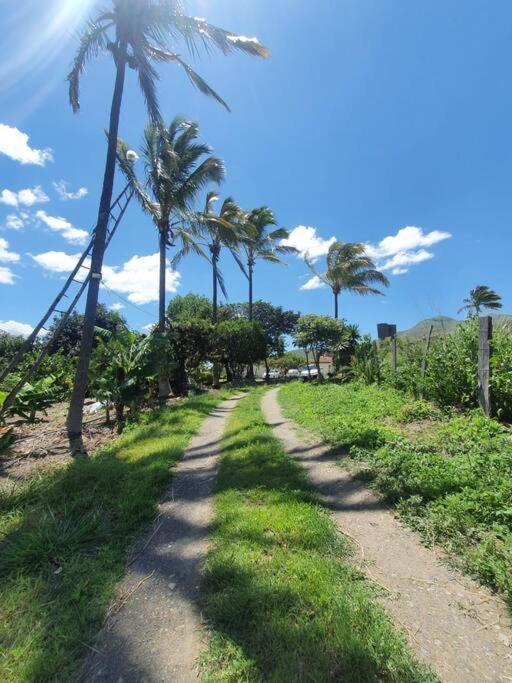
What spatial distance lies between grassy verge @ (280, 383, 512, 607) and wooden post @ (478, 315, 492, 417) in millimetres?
287

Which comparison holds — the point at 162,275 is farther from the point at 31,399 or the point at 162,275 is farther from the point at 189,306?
the point at 189,306

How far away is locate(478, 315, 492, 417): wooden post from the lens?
5.90 metres

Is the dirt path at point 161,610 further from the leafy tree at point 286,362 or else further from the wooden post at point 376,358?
the leafy tree at point 286,362

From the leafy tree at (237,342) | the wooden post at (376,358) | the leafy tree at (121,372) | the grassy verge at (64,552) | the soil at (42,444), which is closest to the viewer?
the grassy verge at (64,552)

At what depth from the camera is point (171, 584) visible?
266 centimetres

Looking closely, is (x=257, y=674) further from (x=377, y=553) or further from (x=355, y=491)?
(x=355, y=491)

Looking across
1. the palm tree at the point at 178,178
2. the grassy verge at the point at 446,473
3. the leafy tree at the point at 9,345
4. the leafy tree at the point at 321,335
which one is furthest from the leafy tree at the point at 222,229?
the leafy tree at the point at 9,345

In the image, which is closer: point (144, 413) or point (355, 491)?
point (355, 491)

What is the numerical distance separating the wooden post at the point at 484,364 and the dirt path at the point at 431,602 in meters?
3.36

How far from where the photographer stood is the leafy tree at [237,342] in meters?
21.0

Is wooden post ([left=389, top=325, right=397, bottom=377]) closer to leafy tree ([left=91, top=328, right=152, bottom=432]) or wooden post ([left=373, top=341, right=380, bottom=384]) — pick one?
wooden post ([left=373, top=341, right=380, bottom=384])

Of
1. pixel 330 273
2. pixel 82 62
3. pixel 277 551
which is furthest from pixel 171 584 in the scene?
pixel 330 273

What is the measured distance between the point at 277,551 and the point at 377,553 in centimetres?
88

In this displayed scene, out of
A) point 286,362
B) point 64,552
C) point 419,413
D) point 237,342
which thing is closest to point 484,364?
point 419,413
